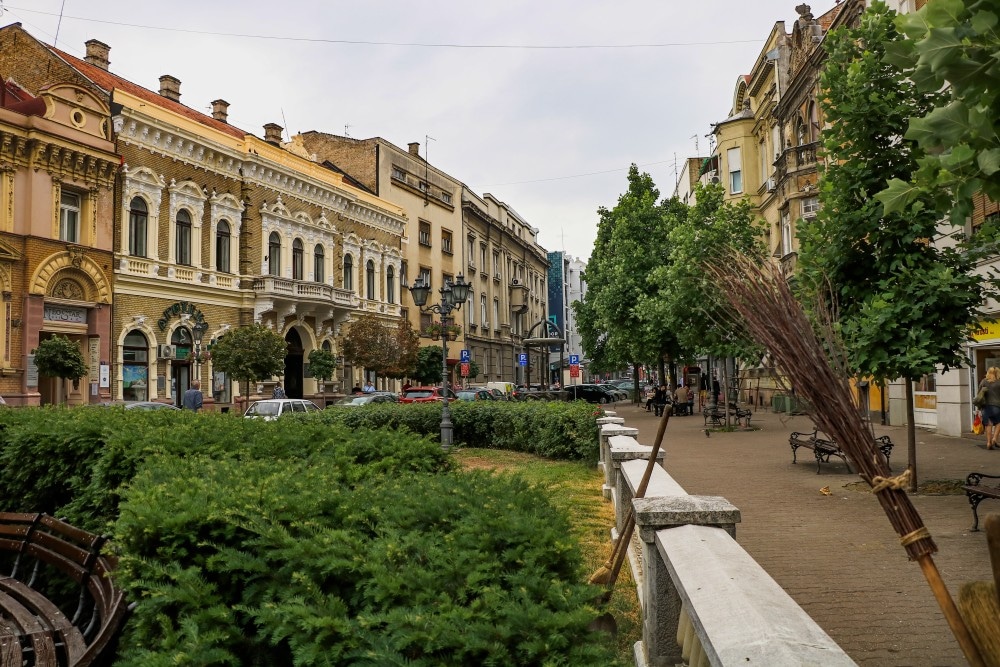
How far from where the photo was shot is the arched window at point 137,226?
91.0 feet

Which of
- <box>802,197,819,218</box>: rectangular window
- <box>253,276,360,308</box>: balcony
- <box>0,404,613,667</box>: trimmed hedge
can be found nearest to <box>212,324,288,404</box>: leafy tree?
<box>253,276,360,308</box>: balcony

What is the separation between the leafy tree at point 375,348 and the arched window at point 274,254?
4537mm

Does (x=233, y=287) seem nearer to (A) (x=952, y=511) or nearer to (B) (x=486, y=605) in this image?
(A) (x=952, y=511)

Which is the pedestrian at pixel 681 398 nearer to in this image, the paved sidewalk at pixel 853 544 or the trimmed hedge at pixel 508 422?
the trimmed hedge at pixel 508 422

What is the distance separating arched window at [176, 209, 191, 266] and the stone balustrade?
94.1 ft

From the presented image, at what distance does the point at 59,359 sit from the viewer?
21.6 m

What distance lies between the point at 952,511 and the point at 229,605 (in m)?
8.66

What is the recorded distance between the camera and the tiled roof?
89.8ft

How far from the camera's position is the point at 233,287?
32219 mm

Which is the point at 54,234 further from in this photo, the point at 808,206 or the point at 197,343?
the point at 808,206

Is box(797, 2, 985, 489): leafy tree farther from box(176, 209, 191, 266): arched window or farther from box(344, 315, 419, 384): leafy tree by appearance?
box(344, 315, 419, 384): leafy tree

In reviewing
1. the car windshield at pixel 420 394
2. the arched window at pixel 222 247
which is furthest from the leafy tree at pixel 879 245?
the arched window at pixel 222 247

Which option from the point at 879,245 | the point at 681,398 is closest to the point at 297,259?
the point at 681,398

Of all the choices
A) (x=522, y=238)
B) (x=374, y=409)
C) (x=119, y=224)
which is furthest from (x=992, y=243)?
(x=522, y=238)
